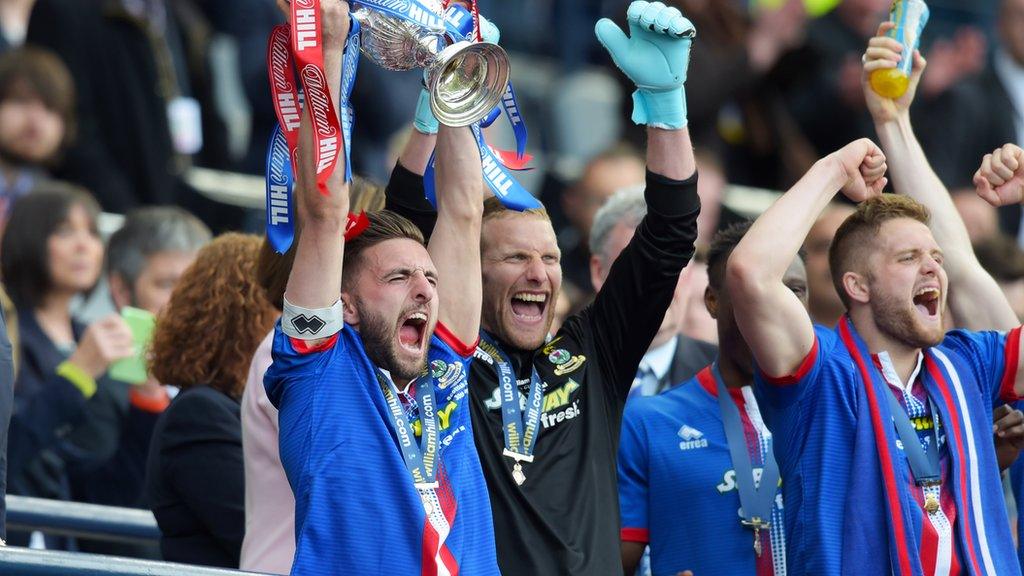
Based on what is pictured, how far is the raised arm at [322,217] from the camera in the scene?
3889 millimetres

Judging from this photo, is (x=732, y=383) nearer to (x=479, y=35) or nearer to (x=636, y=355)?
(x=636, y=355)

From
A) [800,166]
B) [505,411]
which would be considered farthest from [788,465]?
[800,166]

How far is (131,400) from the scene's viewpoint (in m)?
6.05

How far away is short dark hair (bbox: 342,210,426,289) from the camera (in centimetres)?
423

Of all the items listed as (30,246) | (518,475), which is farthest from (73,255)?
(518,475)

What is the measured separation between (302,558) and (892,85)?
7.83 ft

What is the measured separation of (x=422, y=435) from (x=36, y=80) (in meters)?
4.23

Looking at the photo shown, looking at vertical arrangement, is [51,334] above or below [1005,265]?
below

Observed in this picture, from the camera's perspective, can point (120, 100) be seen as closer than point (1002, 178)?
No

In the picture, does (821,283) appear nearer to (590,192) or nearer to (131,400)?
(590,192)

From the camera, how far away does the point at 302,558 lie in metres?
3.87

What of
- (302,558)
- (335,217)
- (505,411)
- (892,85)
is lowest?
(302,558)

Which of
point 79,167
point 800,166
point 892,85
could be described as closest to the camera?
point 892,85

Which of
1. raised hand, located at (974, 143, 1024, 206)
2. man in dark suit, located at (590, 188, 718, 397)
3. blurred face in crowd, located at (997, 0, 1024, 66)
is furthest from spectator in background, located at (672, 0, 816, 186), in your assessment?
raised hand, located at (974, 143, 1024, 206)
